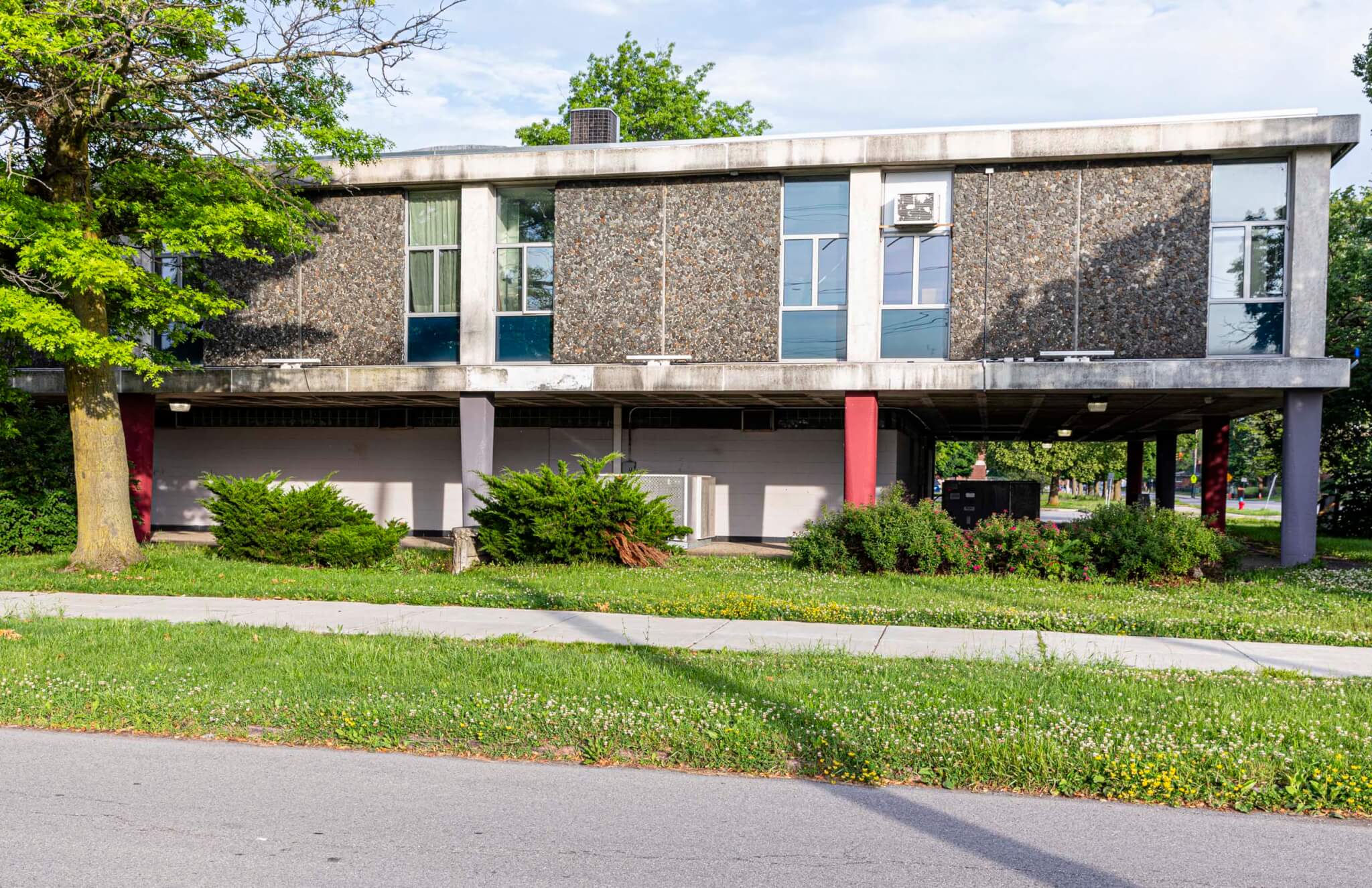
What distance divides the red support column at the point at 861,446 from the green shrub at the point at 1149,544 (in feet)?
10.5

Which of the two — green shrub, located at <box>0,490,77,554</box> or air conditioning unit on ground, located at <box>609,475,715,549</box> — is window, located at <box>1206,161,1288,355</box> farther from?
green shrub, located at <box>0,490,77,554</box>

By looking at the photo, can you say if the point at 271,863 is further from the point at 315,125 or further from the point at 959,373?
the point at 959,373

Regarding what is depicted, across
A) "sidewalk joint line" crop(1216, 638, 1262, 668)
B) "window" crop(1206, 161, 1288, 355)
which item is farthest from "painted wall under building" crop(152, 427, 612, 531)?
"sidewalk joint line" crop(1216, 638, 1262, 668)

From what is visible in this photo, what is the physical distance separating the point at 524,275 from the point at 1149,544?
10.5 meters

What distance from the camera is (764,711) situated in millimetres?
7215

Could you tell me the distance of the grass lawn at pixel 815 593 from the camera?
37.2 ft

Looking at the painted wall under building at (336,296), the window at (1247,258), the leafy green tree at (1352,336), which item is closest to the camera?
the window at (1247,258)

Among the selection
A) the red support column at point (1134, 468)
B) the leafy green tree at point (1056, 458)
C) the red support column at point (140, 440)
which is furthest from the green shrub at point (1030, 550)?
the leafy green tree at point (1056, 458)

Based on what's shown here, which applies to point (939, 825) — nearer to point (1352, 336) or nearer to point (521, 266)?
point (521, 266)

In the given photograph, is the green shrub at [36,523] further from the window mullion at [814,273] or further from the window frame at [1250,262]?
the window frame at [1250,262]

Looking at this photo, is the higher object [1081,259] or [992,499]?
[1081,259]

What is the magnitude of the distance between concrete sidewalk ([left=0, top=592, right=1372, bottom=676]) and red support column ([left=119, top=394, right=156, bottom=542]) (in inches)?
298

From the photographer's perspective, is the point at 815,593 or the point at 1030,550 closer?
the point at 815,593

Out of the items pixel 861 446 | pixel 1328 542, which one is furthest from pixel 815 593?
pixel 1328 542
